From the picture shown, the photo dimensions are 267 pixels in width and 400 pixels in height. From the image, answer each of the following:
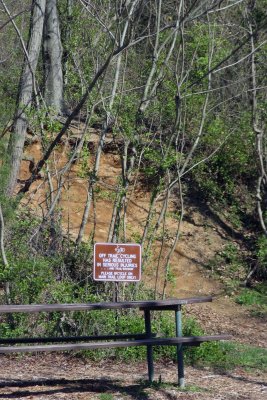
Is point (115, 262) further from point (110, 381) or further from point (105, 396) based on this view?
point (105, 396)

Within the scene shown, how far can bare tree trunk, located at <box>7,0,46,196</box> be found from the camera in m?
12.7

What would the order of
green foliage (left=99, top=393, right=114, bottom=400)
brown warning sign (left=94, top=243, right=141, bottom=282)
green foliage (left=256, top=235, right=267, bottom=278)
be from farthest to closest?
green foliage (left=256, top=235, right=267, bottom=278), brown warning sign (left=94, top=243, right=141, bottom=282), green foliage (left=99, top=393, right=114, bottom=400)

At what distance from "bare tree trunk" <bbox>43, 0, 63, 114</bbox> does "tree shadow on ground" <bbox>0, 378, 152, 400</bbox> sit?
21.2 feet

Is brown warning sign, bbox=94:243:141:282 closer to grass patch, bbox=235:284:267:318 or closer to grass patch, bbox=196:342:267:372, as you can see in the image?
grass patch, bbox=196:342:267:372

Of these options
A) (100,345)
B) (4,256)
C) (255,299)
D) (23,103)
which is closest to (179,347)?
(100,345)

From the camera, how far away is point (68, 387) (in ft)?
27.2

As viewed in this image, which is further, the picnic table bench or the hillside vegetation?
the hillside vegetation

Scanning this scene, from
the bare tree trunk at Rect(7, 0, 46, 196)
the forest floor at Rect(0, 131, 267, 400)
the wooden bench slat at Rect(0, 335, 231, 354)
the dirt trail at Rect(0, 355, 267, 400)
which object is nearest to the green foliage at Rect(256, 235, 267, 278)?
the forest floor at Rect(0, 131, 267, 400)

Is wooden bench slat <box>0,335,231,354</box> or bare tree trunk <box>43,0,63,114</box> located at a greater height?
bare tree trunk <box>43,0,63,114</box>

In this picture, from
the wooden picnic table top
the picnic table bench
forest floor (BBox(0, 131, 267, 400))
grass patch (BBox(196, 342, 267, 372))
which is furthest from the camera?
grass patch (BBox(196, 342, 267, 372))

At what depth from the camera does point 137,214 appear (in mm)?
16141

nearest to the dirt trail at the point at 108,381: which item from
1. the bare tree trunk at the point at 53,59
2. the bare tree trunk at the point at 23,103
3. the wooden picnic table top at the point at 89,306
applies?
the wooden picnic table top at the point at 89,306

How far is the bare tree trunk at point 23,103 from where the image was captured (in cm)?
1267

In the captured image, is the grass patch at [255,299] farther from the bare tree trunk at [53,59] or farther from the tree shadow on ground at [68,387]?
the tree shadow on ground at [68,387]
